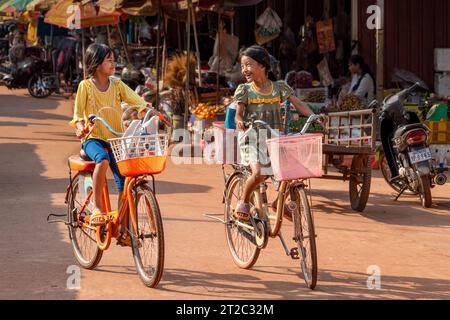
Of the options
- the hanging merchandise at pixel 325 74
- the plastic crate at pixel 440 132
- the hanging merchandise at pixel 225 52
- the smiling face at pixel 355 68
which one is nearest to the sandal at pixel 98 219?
the plastic crate at pixel 440 132

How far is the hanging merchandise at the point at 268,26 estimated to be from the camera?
60.0 feet

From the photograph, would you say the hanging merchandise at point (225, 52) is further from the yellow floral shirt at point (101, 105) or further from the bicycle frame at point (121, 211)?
the bicycle frame at point (121, 211)

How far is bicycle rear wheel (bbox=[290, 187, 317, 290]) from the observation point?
640 centimetres

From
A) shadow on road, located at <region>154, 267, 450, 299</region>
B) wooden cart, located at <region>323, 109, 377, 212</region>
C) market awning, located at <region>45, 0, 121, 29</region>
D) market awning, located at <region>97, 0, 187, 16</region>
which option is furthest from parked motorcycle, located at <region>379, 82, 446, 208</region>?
market awning, located at <region>45, 0, 121, 29</region>

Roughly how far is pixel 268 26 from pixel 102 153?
38.9 ft

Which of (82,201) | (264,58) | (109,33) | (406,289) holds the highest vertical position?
(109,33)

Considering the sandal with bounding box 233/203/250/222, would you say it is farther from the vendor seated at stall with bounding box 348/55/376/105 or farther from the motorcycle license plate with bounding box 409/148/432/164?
the vendor seated at stall with bounding box 348/55/376/105

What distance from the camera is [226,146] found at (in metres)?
7.65

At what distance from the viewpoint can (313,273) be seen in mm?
6402

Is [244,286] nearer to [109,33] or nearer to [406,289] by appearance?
[406,289]

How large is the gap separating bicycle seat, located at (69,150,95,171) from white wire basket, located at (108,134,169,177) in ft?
1.55

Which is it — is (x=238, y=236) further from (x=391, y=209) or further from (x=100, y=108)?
(x=391, y=209)

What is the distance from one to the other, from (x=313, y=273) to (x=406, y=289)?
0.66m
